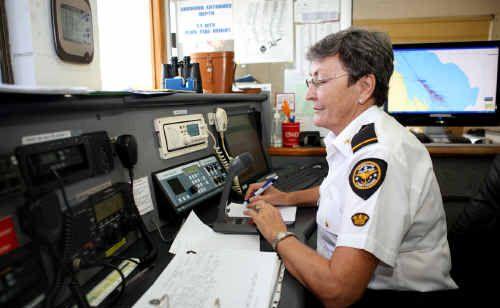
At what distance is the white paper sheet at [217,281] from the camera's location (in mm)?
588

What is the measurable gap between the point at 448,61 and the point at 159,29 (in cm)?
167

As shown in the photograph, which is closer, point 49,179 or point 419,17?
point 49,179

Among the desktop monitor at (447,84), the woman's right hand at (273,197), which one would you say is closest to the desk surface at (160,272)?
the woman's right hand at (273,197)

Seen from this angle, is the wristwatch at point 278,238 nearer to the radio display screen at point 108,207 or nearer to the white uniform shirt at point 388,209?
the white uniform shirt at point 388,209

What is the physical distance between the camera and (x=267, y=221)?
900mm

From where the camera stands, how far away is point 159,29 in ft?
7.23

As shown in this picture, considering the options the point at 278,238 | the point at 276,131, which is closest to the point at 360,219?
the point at 278,238

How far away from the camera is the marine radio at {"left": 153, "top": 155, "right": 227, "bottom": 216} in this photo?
0.97 meters

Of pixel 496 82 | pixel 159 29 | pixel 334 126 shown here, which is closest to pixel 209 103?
pixel 334 126

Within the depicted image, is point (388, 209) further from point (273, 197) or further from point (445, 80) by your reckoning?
point (445, 80)

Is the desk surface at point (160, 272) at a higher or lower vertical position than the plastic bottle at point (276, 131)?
lower

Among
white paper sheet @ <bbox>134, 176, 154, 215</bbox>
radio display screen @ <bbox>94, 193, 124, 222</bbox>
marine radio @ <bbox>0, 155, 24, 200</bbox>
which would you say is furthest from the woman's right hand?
marine radio @ <bbox>0, 155, 24, 200</bbox>

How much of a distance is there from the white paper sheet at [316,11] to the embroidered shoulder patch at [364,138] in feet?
4.36

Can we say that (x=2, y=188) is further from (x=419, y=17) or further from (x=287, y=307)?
(x=419, y=17)
